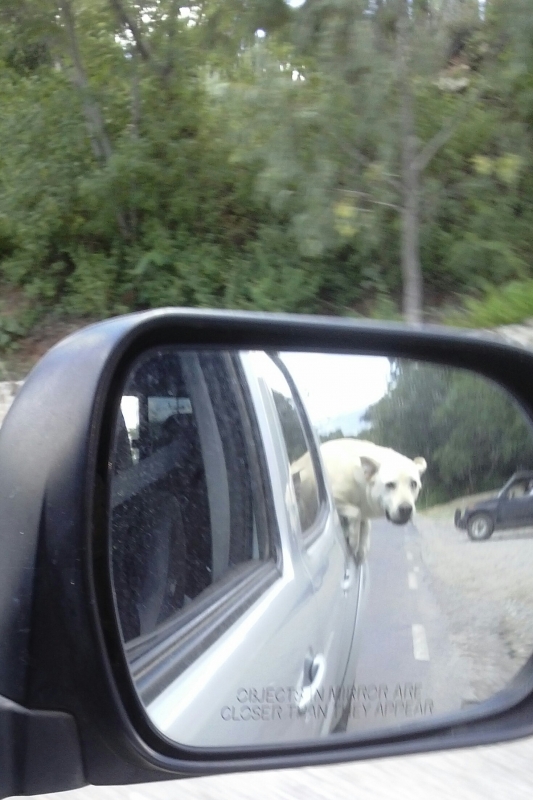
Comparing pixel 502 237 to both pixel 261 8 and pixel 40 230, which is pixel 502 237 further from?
pixel 40 230

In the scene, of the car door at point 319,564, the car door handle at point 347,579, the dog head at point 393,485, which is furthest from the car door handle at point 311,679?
the dog head at point 393,485

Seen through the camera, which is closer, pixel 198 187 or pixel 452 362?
pixel 452 362

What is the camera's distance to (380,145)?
7812mm

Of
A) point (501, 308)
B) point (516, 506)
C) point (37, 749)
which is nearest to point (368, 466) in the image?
point (516, 506)

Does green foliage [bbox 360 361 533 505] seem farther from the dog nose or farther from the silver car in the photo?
the silver car

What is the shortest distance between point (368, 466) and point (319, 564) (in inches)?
15.6

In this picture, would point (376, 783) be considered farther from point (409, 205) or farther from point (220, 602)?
point (409, 205)

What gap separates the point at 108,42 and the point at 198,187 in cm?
207

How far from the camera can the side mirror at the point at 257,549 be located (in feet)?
3.99

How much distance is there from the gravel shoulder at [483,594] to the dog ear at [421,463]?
0.08m

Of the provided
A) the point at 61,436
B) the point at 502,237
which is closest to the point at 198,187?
the point at 502,237

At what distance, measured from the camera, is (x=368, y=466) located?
1.59m

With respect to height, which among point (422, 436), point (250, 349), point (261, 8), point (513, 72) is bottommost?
point (422, 436)

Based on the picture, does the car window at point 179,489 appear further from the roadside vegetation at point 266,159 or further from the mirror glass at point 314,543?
the roadside vegetation at point 266,159
